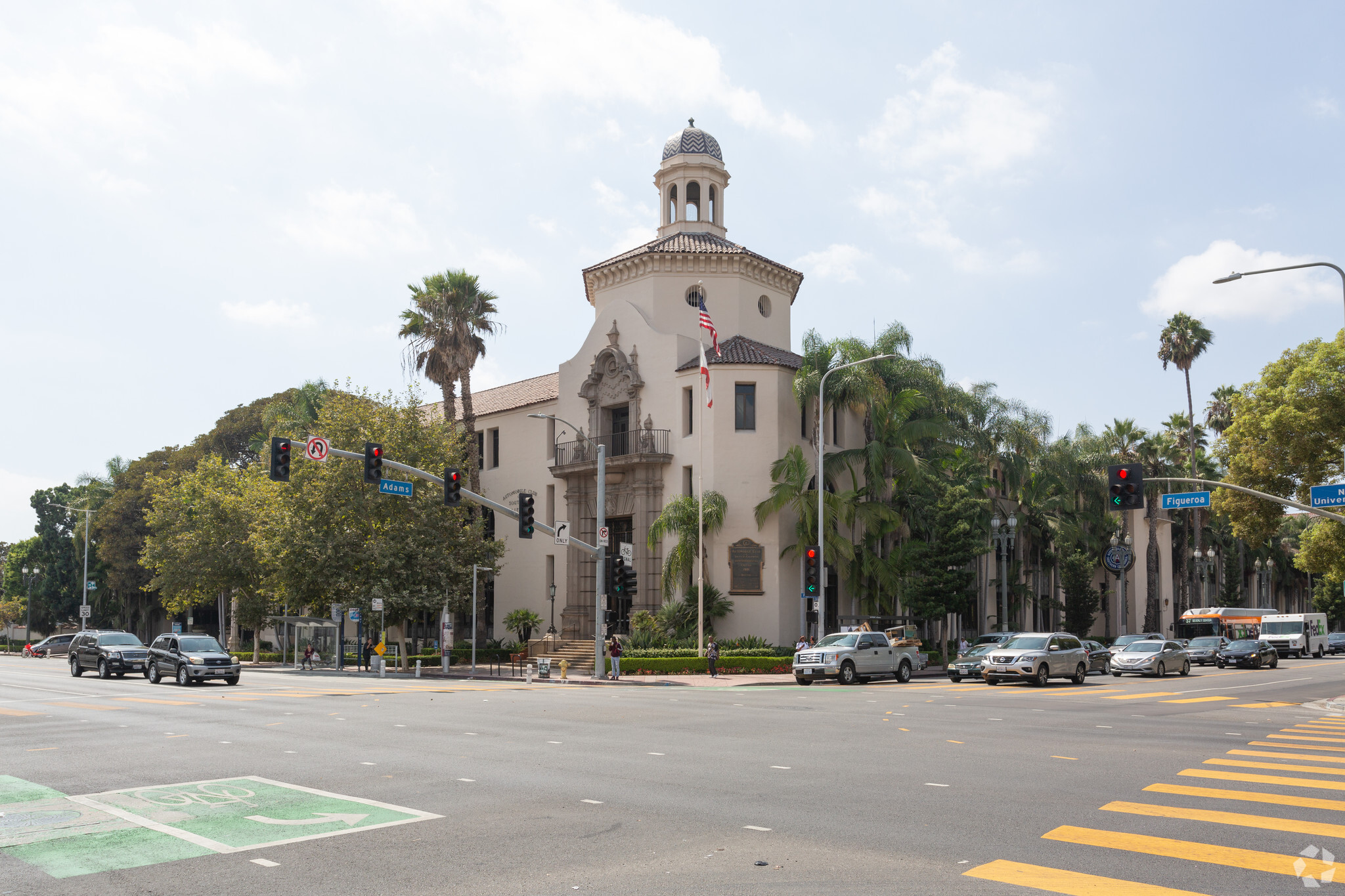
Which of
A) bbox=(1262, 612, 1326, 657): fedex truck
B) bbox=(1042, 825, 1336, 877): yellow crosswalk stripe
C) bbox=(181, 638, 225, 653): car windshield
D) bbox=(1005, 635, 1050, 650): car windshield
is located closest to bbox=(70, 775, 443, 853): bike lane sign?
bbox=(1042, 825, 1336, 877): yellow crosswalk stripe

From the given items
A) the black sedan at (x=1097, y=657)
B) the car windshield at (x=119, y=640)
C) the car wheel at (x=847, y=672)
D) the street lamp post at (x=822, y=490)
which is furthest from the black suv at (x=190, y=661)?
the black sedan at (x=1097, y=657)

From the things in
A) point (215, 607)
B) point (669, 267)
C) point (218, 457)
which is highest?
point (669, 267)

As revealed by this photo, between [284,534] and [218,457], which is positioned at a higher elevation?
[218,457]

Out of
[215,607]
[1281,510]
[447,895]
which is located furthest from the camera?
[215,607]

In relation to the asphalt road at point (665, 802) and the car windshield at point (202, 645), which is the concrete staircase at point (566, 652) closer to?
the car windshield at point (202, 645)

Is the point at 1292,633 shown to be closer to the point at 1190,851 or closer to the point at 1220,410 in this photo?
the point at 1220,410

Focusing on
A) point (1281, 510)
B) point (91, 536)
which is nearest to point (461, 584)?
point (1281, 510)

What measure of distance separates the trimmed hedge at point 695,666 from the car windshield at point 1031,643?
8.77 metres

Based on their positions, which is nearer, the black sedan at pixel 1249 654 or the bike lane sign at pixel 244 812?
the bike lane sign at pixel 244 812

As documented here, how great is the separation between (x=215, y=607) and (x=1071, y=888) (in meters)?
77.8

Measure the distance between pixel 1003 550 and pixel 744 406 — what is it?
1439 cm

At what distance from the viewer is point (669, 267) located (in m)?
45.8

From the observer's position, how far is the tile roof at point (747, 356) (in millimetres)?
42125

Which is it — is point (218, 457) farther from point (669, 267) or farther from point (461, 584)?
point (669, 267)
